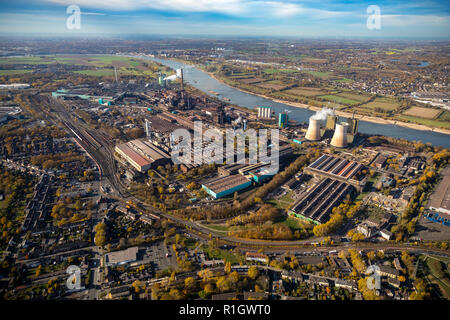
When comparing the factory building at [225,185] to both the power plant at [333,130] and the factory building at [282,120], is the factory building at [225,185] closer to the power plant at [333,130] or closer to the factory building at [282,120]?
the power plant at [333,130]

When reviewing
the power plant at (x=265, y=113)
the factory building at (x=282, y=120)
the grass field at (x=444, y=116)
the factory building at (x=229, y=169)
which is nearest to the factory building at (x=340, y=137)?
the factory building at (x=282, y=120)

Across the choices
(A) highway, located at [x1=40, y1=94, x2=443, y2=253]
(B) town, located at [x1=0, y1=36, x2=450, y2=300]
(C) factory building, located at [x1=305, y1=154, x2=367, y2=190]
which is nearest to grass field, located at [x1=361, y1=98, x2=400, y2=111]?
(B) town, located at [x1=0, y1=36, x2=450, y2=300]

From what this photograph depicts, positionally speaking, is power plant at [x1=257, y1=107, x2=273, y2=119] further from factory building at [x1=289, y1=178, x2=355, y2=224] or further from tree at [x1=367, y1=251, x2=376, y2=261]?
tree at [x1=367, y1=251, x2=376, y2=261]

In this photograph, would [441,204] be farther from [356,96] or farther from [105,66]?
[105,66]

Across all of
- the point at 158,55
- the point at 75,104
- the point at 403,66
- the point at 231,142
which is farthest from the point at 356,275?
the point at 158,55

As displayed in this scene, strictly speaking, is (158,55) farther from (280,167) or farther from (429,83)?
(280,167)
